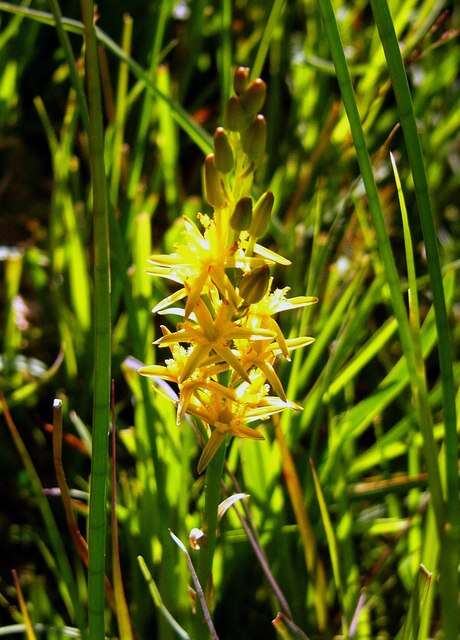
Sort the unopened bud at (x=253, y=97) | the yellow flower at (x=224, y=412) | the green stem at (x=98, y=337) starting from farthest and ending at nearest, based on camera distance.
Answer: the yellow flower at (x=224, y=412), the unopened bud at (x=253, y=97), the green stem at (x=98, y=337)

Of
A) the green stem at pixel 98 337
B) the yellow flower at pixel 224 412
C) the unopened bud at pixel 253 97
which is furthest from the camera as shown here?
the yellow flower at pixel 224 412

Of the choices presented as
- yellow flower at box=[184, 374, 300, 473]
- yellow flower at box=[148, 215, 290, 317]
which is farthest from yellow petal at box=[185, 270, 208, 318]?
yellow flower at box=[184, 374, 300, 473]

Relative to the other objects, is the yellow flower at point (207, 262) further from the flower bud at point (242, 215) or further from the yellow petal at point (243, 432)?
the yellow petal at point (243, 432)

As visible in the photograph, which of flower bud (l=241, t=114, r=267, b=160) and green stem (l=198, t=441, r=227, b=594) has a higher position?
flower bud (l=241, t=114, r=267, b=160)

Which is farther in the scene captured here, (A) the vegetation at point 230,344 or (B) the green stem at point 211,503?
(B) the green stem at point 211,503

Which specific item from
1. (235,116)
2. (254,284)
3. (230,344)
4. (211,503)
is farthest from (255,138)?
(211,503)

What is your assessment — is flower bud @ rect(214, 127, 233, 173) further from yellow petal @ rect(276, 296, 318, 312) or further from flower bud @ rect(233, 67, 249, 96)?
yellow petal @ rect(276, 296, 318, 312)

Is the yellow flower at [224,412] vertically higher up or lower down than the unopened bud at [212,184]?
lower down

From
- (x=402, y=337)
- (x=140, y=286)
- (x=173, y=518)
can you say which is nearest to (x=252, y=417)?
(x=402, y=337)

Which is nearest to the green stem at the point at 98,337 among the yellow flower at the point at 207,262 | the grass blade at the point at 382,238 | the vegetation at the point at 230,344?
the vegetation at the point at 230,344
